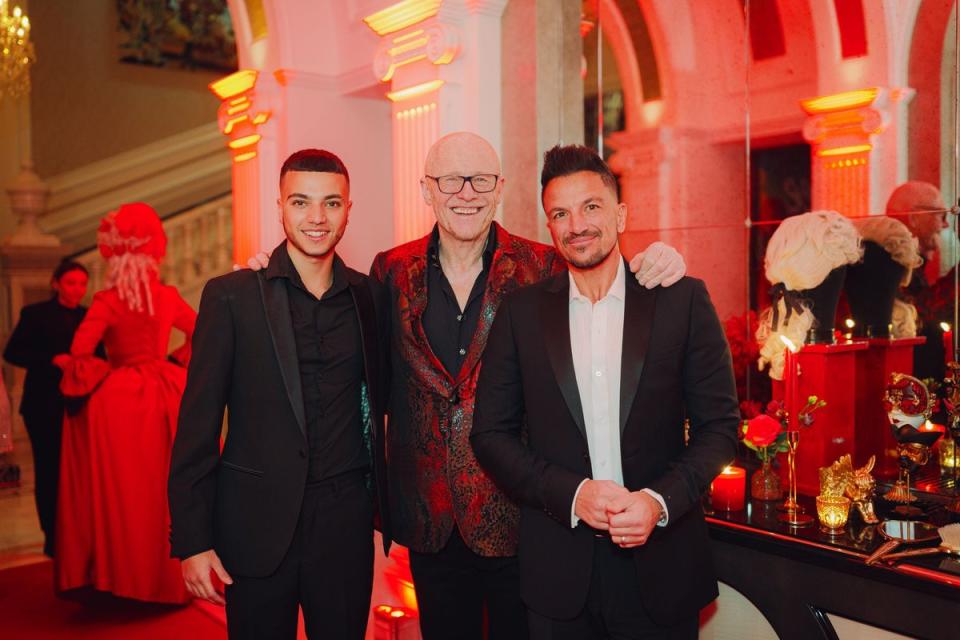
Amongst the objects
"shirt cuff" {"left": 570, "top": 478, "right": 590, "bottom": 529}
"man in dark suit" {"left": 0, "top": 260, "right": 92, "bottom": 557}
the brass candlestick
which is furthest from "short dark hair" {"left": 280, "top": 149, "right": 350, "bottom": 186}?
"man in dark suit" {"left": 0, "top": 260, "right": 92, "bottom": 557}

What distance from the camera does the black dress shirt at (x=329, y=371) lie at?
7.45 feet

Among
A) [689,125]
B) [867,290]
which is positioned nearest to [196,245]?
[689,125]

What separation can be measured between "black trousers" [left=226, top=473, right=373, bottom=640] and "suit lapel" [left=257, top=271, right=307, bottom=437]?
0.22m

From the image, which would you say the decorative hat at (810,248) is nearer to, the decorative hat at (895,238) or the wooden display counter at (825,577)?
the decorative hat at (895,238)

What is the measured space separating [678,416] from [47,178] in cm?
847

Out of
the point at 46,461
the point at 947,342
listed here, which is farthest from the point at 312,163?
the point at 46,461

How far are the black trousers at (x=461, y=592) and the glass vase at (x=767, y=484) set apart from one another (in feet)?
2.91

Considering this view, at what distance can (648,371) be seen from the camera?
195 cm

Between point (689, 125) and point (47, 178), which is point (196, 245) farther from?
point (689, 125)

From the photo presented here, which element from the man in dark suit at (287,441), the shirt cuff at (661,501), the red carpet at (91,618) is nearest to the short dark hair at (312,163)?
the man in dark suit at (287,441)

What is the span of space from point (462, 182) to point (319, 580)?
1.16 metres

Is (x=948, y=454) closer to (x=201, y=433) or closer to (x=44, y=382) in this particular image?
(x=201, y=433)

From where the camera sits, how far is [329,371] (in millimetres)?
2307

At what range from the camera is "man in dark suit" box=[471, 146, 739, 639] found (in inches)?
75.9
